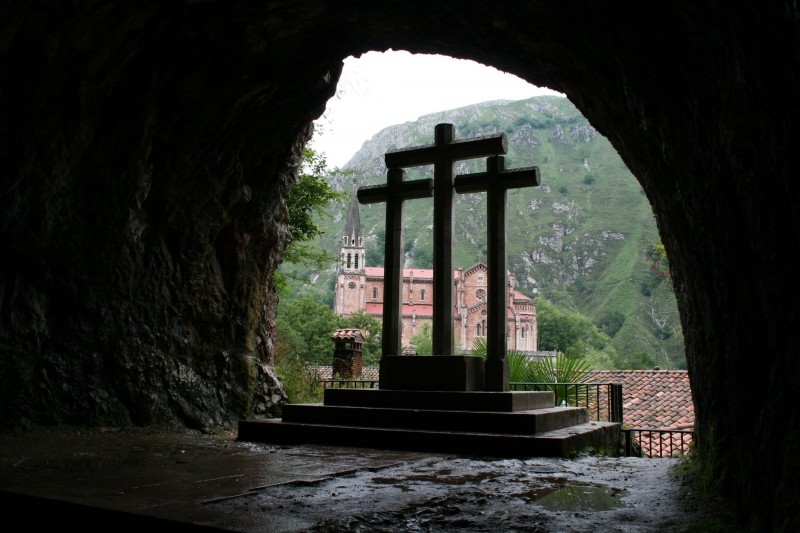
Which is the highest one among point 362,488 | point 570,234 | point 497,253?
point 570,234

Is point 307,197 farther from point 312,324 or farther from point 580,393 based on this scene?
point 312,324

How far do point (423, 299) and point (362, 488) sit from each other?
90010 mm

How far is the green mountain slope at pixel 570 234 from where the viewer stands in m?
94.2

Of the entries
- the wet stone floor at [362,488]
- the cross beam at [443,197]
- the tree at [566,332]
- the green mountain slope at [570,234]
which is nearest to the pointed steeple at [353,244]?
the green mountain slope at [570,234]

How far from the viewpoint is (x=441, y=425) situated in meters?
6.27

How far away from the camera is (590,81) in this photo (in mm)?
5086

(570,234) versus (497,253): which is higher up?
(570,234)

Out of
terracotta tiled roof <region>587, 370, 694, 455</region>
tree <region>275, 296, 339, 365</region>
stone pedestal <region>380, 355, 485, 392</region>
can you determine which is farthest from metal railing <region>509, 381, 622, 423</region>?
tree <region>275, 296, 339, 365</region>

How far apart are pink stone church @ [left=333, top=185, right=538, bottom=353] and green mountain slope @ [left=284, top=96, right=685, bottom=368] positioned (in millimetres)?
11957

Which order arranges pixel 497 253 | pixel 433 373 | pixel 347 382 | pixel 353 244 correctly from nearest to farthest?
1. pixel 433 373
2. pixel 497 253
3. pixel 347 382
4. pixel 353 244

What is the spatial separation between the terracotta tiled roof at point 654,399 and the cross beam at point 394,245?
9.11 meters

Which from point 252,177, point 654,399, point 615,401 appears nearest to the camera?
point 615,401

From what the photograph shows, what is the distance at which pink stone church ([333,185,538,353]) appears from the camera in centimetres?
8531

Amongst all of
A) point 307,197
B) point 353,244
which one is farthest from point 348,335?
point 353,244
